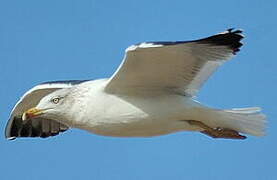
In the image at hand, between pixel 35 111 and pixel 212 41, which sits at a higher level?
pixel 212 41

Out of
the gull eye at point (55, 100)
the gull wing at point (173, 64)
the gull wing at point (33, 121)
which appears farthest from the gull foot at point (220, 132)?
the gull wing at point (33, 121)

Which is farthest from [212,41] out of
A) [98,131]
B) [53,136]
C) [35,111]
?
[53,136]

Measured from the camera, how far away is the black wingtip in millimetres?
9977

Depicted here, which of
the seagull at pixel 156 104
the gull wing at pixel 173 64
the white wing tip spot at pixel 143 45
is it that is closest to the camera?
the white wing tip spot at pixel 143 45

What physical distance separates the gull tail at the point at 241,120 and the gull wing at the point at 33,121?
218 centimetres

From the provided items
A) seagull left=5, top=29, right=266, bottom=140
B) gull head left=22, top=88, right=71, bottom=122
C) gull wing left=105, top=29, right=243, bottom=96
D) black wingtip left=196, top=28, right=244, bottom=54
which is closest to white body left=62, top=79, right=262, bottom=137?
seagull left=5, top=29, right=266, bottom=140

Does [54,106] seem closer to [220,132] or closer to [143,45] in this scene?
[143,45]

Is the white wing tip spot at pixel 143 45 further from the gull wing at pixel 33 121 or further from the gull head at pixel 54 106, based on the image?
the gull wing at pixel 33 121

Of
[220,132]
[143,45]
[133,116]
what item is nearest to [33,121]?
[133,116]

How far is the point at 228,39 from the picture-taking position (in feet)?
33.0

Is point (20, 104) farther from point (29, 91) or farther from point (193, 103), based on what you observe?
point (193, 103)

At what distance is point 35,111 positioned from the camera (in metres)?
11.1

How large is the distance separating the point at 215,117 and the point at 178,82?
610 millimetres

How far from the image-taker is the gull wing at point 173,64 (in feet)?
32.7
